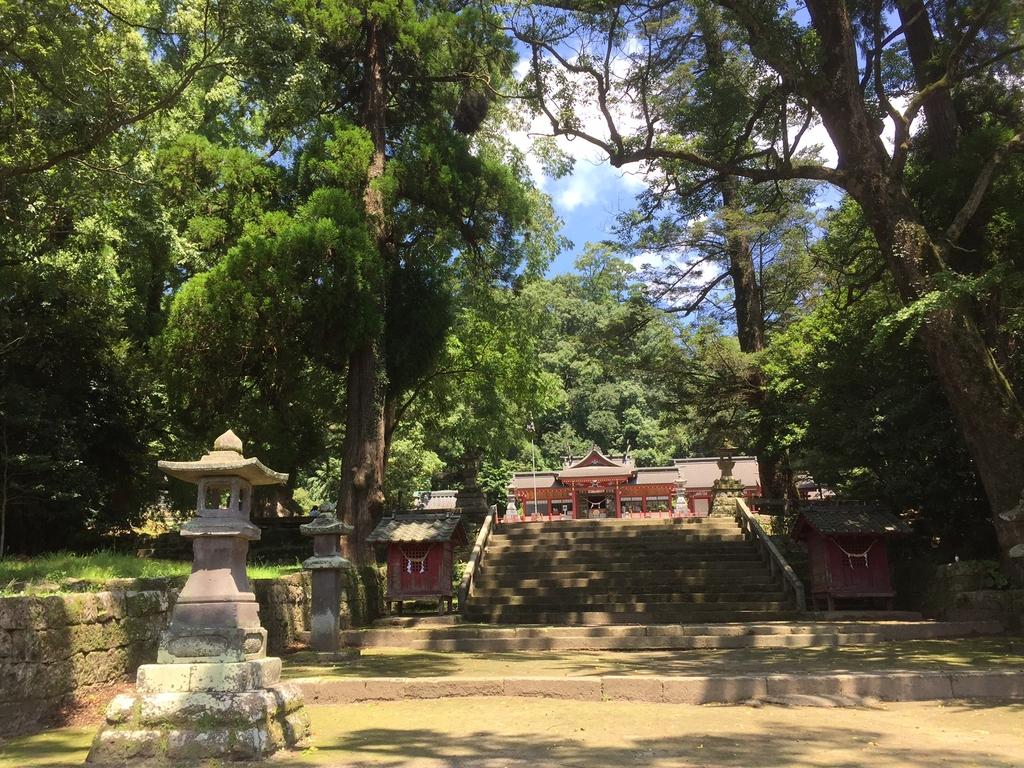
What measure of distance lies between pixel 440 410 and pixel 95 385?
308 inches

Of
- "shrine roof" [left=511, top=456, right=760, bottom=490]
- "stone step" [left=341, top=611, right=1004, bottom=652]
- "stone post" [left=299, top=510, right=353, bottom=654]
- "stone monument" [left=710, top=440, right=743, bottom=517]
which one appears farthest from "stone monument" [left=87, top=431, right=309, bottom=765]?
"shrine roof" [left=511, top=456, right=760, bottom=490]

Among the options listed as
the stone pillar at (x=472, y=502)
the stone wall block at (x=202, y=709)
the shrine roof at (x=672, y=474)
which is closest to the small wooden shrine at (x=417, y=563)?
the stone pillar at (x=472, y=502)

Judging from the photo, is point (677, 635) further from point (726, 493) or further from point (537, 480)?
point (537, 480)

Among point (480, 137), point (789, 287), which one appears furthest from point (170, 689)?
point (789, 287)

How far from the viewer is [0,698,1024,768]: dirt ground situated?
159 inches

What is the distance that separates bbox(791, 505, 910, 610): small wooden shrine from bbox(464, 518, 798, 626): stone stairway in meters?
0.80

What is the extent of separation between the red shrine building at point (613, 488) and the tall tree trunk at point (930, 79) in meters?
15.8

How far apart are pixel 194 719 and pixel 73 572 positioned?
3.53 m

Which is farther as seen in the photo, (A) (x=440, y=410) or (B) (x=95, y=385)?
(A) (x=440, y=410)

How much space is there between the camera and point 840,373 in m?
12.1

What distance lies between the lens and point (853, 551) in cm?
1101

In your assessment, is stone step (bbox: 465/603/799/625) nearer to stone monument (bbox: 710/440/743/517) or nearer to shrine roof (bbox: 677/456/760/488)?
stone monument (bbox: 710/440/743/517)

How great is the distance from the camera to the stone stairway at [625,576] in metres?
11.4

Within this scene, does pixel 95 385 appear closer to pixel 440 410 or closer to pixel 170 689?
pixel 440 410
